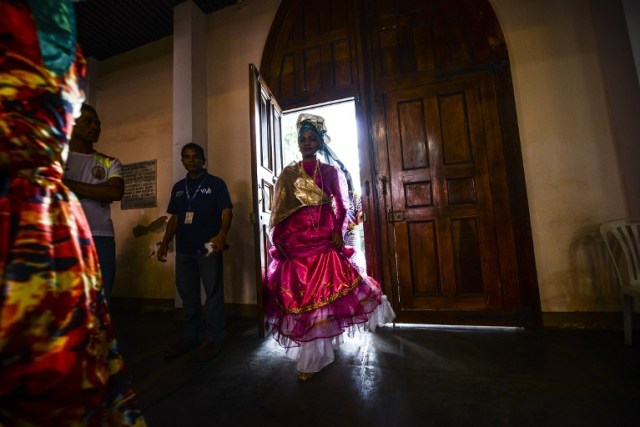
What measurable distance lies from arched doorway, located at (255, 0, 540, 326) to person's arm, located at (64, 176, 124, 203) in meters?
2.04

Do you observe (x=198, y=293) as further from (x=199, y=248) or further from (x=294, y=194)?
(x=294, y=194)

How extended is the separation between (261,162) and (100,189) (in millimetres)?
1166

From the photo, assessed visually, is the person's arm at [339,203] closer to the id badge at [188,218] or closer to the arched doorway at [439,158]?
the arched doorway at [439,158]

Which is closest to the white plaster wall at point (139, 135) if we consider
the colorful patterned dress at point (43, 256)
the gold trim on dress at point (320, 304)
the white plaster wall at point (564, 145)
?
the gold trim on dress at point (320, 304)

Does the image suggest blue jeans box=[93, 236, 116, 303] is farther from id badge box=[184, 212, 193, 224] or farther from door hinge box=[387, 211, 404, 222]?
door hinge box=[387, 211, 404, 222]

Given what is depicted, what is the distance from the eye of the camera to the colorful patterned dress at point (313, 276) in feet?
5.69

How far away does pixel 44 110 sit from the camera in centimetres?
57

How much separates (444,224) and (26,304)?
8.89 feet

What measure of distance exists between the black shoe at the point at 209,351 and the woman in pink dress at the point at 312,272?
0.43m

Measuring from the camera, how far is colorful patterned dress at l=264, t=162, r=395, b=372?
173 centimetres

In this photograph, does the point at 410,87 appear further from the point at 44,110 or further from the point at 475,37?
the point at 44,110

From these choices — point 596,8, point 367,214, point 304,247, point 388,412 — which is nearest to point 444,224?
point 367,214

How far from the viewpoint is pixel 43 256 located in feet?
1.78

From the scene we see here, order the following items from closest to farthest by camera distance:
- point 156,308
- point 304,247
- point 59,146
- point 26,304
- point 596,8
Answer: point 26,304, point 59,146, point 304,247, point 596,8, point 156,308
